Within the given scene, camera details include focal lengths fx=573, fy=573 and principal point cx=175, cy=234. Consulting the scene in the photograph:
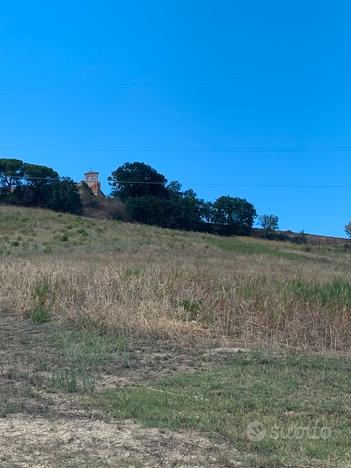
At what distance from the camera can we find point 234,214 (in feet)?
259

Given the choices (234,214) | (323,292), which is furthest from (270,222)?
(323,292)

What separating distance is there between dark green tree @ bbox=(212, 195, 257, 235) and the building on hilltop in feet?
62.0

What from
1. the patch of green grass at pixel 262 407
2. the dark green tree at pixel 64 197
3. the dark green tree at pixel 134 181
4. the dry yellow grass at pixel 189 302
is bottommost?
the patch of green grass at pixel 262 407

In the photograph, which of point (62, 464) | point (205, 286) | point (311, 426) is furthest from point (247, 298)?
point (62, 464)

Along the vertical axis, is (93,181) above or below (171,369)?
above

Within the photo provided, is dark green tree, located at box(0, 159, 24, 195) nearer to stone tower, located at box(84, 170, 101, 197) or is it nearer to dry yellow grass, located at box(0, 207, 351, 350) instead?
stone tower, located at box(84, 170, 101, 197)

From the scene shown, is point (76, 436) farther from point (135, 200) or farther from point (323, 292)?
point (135, 200)

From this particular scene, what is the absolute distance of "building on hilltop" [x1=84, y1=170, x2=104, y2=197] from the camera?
86719 millimetres

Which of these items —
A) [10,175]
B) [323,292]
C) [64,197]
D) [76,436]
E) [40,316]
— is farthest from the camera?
[10,175]

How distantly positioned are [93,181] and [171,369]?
8309 cm

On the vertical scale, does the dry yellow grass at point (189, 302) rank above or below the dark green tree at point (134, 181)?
below

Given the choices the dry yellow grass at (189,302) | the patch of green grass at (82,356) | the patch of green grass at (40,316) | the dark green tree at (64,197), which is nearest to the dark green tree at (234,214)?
the dark green tree at (64,197)

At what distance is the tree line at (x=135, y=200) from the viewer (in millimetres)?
72312

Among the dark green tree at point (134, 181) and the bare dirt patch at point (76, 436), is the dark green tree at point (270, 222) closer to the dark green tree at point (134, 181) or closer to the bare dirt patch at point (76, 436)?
the dark green tree at point (134, 181)
